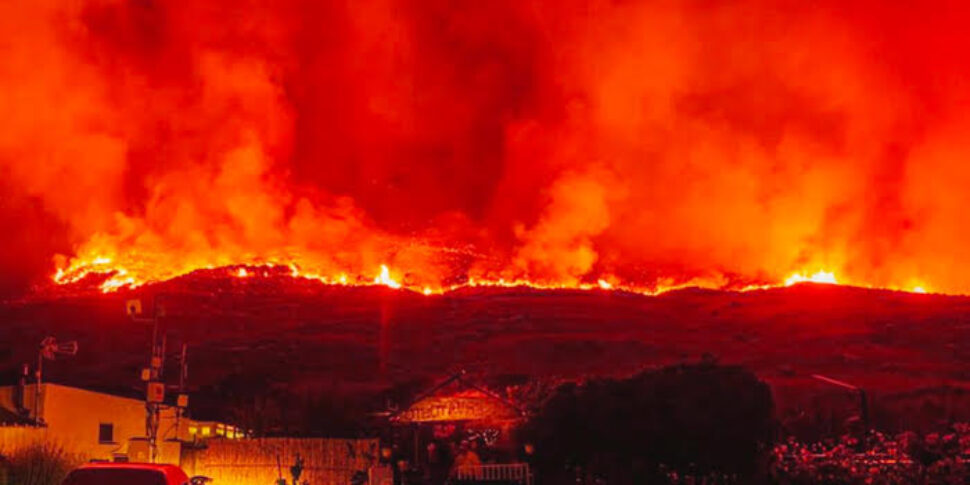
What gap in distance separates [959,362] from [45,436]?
3742 cm

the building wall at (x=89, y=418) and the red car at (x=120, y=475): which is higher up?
the building wall at (x=89, y=418)

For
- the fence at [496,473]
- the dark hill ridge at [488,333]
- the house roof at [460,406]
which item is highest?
the dark hill ridge at [488,333]

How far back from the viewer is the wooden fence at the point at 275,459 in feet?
73.9

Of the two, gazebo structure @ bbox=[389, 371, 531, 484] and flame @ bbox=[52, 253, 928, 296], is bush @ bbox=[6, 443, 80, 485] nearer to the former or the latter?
gazebo structure @ bbox=[389, 371, 531, 484]

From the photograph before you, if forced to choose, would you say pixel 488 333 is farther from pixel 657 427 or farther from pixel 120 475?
pixel 120 475

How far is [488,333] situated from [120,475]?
4549 centimetres

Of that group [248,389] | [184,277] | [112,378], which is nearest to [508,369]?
[248,389]

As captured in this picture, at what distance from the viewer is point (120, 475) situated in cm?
1220

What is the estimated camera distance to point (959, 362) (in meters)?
47.2

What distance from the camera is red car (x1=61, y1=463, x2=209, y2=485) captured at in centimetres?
1212

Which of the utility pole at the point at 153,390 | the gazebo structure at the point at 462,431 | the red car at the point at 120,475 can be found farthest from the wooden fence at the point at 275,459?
the red car at the point at 120,475

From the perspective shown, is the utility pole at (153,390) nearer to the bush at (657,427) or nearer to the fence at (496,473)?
the fence at (496,473)

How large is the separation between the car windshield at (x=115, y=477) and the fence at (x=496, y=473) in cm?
799

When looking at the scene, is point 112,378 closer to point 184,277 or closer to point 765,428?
point 184,277
